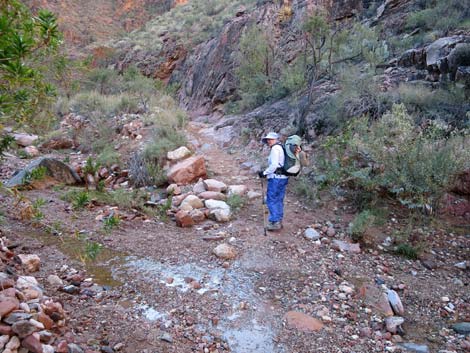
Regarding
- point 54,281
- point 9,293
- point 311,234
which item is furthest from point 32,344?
point 311,234

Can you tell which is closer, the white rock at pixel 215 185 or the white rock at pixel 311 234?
the white rock at pixel 311 234

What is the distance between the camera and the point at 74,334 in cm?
283

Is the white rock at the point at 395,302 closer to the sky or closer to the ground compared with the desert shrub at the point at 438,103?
closer to the ground

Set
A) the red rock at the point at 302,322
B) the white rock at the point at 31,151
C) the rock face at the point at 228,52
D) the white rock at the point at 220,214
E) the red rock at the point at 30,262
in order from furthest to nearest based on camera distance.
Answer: the rock face at the point at 228,52, the white rock at the point at 31,151, the white rock at the point at 220,214, the red rock at the point at 30,262, the red rock at the point at 302,322

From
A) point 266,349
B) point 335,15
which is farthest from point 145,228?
point 335,15

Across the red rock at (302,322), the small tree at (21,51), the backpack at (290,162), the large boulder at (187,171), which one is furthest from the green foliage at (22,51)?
the large boulder at (187,171)

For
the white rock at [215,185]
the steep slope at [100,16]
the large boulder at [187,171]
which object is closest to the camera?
the white rock at [215,185]

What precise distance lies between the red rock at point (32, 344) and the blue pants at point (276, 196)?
3415mm

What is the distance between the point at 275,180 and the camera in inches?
203

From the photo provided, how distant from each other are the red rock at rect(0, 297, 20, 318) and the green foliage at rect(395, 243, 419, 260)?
417 cm

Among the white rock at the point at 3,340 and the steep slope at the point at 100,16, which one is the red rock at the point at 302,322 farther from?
the steep slope at the point at 100,16

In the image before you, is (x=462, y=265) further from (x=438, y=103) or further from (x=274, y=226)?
(x=438, y=103)

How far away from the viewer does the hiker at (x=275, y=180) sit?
201 inches

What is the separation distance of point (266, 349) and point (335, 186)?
3589 millimetres
